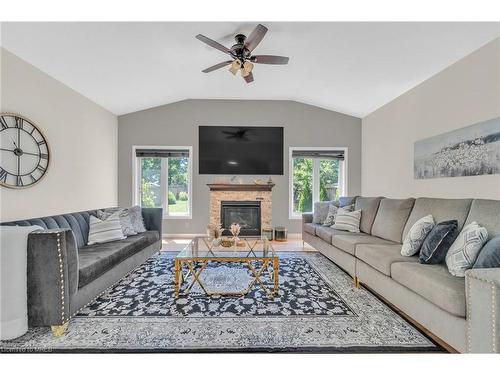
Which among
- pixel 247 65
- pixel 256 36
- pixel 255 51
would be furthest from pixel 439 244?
pixel 255 51

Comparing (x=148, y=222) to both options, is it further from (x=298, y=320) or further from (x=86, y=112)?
(x=298, y=320)

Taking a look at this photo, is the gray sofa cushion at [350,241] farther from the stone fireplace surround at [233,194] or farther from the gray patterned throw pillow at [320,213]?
the stone fireplace surround at [233,194]

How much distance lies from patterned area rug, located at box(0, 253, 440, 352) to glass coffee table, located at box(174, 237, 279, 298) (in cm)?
9

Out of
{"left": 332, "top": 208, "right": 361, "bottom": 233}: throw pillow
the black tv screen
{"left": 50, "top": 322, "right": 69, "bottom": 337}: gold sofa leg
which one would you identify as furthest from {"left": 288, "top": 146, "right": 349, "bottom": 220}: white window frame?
{"left": 50, "top": 322, "right": 69, "bottom": 337}: gold sofa leg

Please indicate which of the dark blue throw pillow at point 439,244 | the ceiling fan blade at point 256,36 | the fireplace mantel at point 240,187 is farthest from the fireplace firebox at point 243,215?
the dark blue throw pillow at point 439,244

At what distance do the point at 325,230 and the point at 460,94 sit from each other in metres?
2.45

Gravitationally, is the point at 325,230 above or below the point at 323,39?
below

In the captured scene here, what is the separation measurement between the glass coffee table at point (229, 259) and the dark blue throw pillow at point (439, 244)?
1345 mm

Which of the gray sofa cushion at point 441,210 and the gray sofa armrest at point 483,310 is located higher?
the gray sofa cushion at point 441,210

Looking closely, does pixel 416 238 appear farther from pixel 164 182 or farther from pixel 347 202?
pixel 164 182

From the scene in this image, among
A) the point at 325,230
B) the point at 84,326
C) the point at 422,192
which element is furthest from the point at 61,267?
the point at 422,192

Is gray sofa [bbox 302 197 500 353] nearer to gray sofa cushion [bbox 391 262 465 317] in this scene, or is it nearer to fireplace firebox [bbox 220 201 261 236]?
gray sofa cushion [bbox 391 262 465 317]

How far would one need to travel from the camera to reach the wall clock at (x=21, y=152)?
290cm

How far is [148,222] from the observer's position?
4273mm
